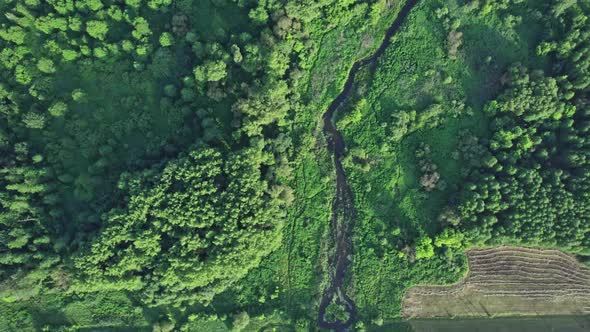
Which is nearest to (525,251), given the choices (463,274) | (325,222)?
(463,274)

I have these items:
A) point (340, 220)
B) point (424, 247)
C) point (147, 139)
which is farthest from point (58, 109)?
point (424, 247)

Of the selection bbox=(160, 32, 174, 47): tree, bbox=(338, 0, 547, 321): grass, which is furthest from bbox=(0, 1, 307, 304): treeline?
bbox=(338, 0, 547, 321): grass

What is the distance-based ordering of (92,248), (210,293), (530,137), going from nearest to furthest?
(92,248) < (210,293) < (530,137)

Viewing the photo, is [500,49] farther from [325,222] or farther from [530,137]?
[325,222]

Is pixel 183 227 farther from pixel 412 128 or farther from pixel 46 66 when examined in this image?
pixel 412 128

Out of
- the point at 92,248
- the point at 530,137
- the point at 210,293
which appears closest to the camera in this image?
the point at 92,248

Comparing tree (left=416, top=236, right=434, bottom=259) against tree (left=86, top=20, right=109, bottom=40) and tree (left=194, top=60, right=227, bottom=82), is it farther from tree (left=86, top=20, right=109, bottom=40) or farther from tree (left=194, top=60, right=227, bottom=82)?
tree (left=86, top=20, right=109, bottom=40)
